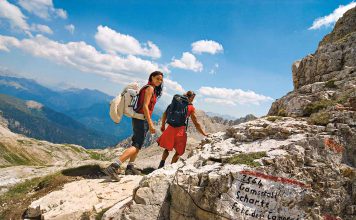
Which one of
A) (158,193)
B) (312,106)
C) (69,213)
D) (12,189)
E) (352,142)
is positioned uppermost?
(312,106)

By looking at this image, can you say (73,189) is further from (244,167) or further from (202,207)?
(244,167)

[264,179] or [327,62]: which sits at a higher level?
[327,62]

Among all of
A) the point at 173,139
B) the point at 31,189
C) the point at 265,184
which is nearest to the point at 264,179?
the point at 265,184

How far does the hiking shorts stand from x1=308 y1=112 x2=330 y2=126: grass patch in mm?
6144

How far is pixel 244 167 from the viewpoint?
9969 millimetres

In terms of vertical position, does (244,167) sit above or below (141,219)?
above

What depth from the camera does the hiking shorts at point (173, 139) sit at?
14.9 metres

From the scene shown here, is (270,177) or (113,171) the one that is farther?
(113,171)

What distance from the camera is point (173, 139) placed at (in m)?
14.9

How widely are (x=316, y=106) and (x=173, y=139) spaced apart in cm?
681

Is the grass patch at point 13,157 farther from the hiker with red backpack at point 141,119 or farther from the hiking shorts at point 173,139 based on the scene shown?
the hiking shorts at point 173,139

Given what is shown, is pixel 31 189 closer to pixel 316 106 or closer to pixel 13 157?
pixel 316 106

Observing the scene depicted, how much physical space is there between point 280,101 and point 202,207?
356 inches

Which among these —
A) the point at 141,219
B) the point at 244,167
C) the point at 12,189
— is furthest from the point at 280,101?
the point at 12,189
